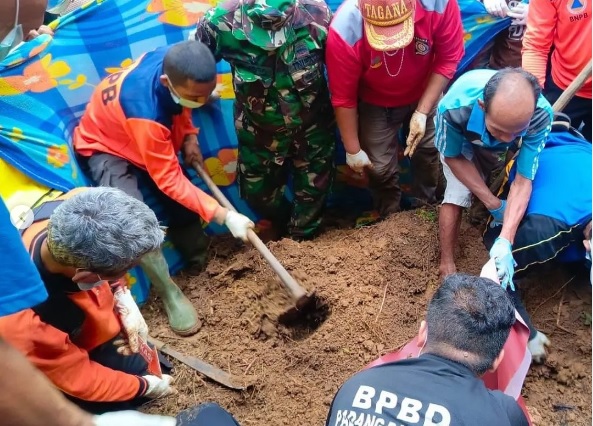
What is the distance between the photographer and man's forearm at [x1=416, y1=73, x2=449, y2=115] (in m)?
3.11

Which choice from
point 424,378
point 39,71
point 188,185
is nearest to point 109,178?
point 188,185

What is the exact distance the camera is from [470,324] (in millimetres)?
1740

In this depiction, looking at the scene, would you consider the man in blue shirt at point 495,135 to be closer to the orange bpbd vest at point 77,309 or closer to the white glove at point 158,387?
the white glove at point 158,387

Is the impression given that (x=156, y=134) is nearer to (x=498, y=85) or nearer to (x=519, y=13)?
(x=498, y=85)

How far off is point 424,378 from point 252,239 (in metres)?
1.57

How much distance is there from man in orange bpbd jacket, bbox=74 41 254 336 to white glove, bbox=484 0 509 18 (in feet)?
5.68

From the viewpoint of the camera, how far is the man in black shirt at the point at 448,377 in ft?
5.11

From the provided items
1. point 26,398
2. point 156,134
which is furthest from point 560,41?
point 26,398

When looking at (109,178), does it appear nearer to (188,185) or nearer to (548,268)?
(188,185)

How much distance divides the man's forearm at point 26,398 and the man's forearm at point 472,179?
2183mm

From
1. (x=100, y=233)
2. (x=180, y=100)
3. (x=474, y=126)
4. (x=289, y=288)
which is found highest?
(x=100, y=233)

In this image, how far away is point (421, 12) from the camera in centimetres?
287

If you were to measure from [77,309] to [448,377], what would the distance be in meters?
1.41

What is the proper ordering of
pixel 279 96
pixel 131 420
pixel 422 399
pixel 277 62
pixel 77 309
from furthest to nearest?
pixel 279 96 → pixel 277 62 → pixel 77 309 → pixel 131 420 → pixel 422 399
